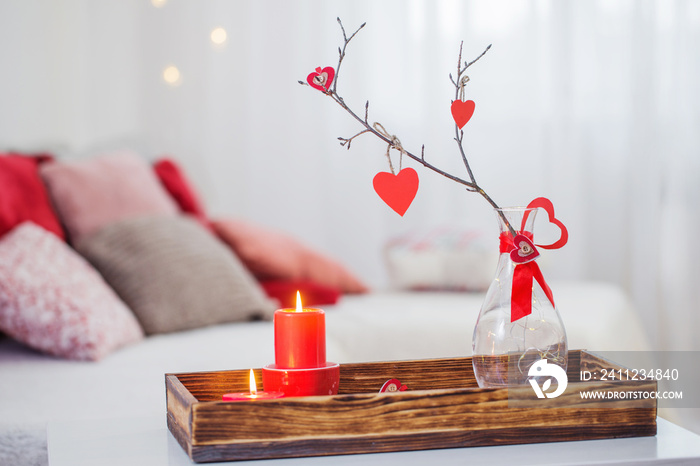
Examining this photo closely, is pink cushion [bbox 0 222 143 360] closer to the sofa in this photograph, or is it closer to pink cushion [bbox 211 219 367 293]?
the sofa

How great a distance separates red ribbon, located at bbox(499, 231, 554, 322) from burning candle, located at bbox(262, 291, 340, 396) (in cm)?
21

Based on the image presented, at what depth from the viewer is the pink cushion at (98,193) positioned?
1.79 metres

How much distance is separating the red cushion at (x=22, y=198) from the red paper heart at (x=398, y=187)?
1119mm

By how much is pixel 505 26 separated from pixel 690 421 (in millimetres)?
1522

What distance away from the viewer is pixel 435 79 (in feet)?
8.96

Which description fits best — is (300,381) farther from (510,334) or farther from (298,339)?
(510,334)

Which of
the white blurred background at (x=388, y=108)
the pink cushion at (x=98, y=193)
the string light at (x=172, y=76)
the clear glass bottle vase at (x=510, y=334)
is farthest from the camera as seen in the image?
the string light at (x=172, y=76)

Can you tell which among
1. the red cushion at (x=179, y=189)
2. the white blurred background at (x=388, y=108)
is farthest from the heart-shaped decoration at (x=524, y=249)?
the white blurred background at (x=388, y=108)

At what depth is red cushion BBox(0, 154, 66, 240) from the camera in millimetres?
1636

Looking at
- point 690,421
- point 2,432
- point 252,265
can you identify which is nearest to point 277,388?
point 2,432

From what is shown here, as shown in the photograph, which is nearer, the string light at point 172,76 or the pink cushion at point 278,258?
the pink cushion at point 278,258

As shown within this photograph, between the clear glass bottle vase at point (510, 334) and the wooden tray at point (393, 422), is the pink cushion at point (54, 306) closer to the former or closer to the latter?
the wooden tray at point (393, 422)

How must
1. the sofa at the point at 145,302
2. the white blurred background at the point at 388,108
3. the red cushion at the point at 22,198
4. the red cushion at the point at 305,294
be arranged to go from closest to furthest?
the sofa at the point at 145,302 → the red cushion at the point at 22,198 → the red cushion at the point at 305,294 → the white blurred background at the point at 388,108

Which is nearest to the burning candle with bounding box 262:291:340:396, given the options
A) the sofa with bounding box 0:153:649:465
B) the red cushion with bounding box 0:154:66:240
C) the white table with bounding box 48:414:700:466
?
the white table with bounding box 48:414:700:466
